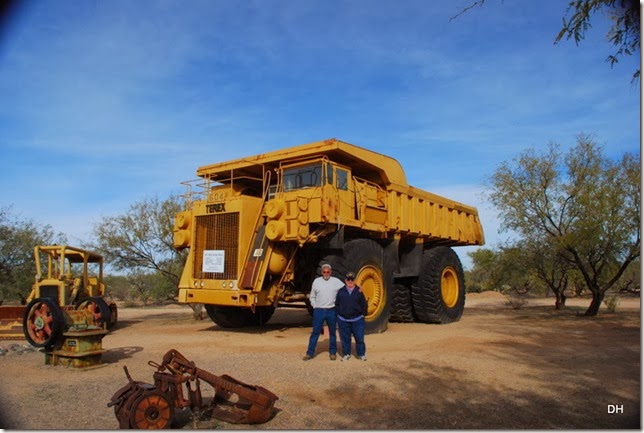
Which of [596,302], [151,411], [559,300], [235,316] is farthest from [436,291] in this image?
[151,411]

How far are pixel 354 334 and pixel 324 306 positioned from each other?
2.30 feet

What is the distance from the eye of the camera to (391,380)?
6961 millimetres

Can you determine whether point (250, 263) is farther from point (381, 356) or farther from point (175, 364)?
point (175, 364)

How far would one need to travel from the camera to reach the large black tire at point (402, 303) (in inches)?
579

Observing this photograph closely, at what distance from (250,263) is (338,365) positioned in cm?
370

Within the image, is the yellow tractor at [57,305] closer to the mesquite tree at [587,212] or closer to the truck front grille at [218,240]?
the truck front grille at [218,240]

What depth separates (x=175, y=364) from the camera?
212 inches

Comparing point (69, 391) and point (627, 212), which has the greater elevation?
point (627, 212)

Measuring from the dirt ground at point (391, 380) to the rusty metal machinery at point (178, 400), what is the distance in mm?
141

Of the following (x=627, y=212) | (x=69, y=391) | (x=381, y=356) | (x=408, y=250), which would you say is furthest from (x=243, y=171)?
(x=627, y=212)

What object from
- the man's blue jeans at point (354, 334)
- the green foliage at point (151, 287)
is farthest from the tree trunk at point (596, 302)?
the green foliage at point (151, 287)

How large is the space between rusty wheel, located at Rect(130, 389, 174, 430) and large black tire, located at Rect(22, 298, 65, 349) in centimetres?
382

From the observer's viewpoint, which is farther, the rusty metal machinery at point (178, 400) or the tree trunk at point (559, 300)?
the tree trunk at point (559, 300)

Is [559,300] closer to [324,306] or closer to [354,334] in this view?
[354,334]
